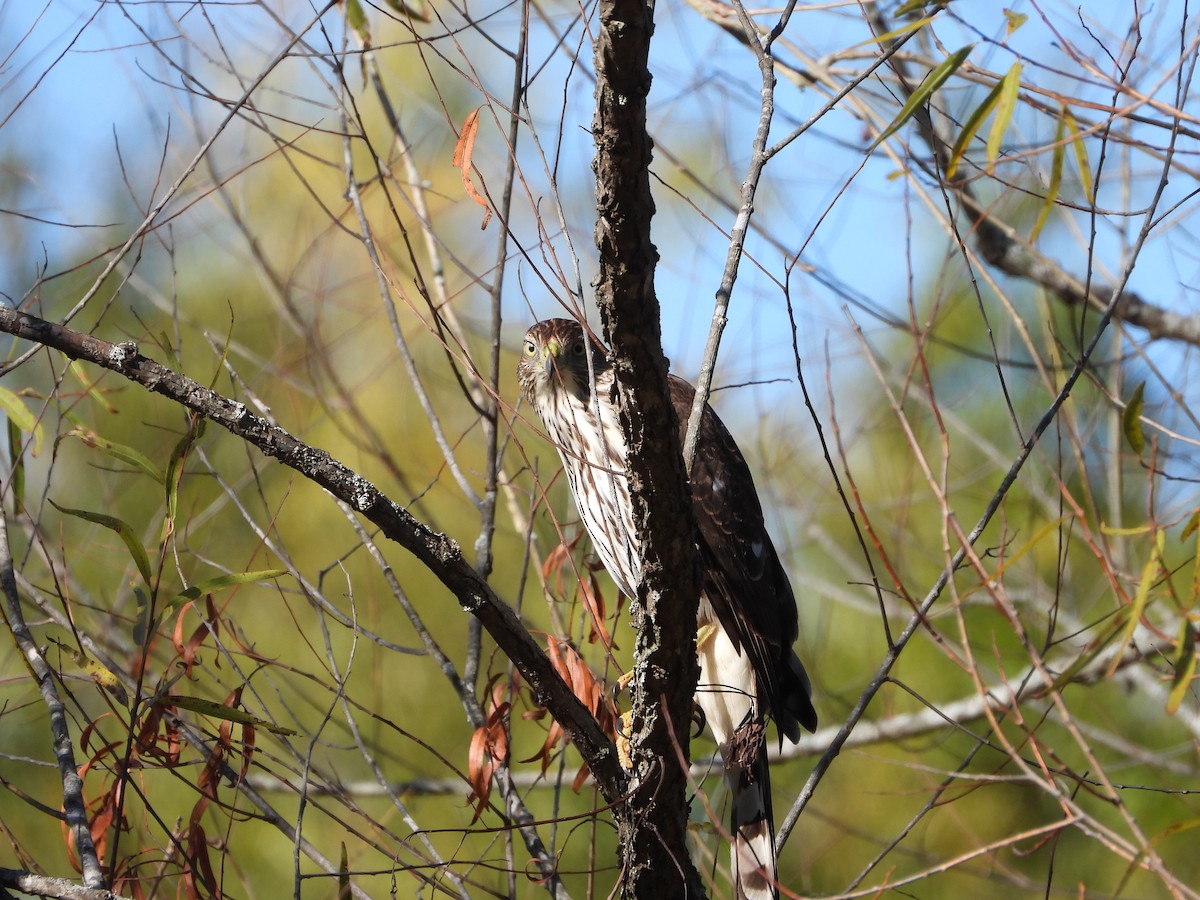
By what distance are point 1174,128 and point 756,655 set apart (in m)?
1.61

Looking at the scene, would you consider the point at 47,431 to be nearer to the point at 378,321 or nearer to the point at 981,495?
the point at 378,321

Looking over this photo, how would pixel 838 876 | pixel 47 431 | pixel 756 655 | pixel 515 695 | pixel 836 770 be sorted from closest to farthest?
pixel 515 695 → pixel 756 655 → pixel 47 431 → pixel 838 876 → pixel 836 770

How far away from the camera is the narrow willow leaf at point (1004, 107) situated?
1.36m

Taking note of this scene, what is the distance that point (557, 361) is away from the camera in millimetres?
3443

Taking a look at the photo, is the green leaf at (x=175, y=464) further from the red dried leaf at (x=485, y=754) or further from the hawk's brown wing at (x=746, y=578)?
the hawk's brown wing at (x=746, y=578)

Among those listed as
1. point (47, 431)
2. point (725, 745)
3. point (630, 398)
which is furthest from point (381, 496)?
point (47, 431)

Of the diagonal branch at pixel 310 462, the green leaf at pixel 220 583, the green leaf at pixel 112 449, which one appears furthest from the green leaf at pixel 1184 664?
the green leaf at pixel 112 449

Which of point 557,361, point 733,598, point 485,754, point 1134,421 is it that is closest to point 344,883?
point 485,754

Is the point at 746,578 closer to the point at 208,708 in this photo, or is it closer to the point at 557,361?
the point at 557,361

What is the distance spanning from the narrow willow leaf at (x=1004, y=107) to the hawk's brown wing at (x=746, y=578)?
1492mm

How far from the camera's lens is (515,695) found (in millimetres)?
2482

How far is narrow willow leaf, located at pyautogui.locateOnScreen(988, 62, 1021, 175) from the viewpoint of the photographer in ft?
4.48

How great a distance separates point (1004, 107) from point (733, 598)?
173 cm

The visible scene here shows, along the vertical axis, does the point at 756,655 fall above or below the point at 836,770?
below
